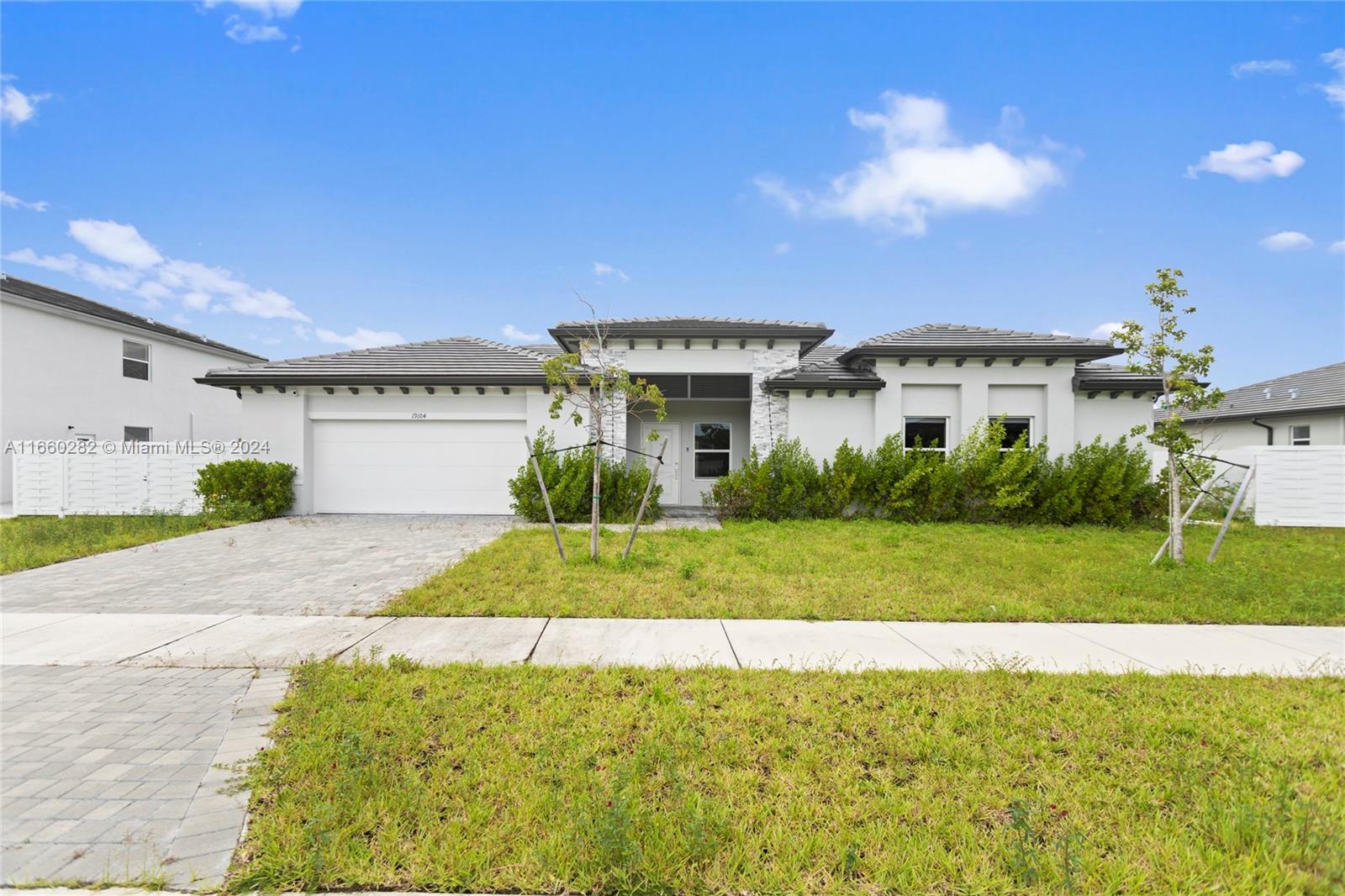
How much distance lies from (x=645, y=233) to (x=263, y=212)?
403 inches

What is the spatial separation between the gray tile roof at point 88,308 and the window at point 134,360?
0.60 meters

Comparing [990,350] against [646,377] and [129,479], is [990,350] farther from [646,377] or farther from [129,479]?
[129,479]

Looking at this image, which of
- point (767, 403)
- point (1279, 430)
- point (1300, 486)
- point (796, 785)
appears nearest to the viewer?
point (796, 785)

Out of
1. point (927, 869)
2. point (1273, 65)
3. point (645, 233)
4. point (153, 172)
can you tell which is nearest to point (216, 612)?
point (927, 869)

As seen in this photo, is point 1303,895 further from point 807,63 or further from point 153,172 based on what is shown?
point 153,172

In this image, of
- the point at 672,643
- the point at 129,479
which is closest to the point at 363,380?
the point at 129,479

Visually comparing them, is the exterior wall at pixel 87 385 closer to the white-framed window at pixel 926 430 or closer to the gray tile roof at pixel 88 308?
the gray tile roof at pixel 88 308

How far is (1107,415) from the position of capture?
1312 centimetres

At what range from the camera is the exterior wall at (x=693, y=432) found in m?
15.1

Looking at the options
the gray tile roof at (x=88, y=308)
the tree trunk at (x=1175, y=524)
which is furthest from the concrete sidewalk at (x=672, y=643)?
the gray tile roof at (x=88, y=308)

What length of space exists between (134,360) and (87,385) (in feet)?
5.85

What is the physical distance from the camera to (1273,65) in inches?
385

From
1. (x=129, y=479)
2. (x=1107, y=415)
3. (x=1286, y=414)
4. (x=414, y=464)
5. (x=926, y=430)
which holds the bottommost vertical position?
(x=129, y=479)

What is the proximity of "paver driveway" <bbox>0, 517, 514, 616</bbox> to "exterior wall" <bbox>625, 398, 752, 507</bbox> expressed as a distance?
5.45 metres
